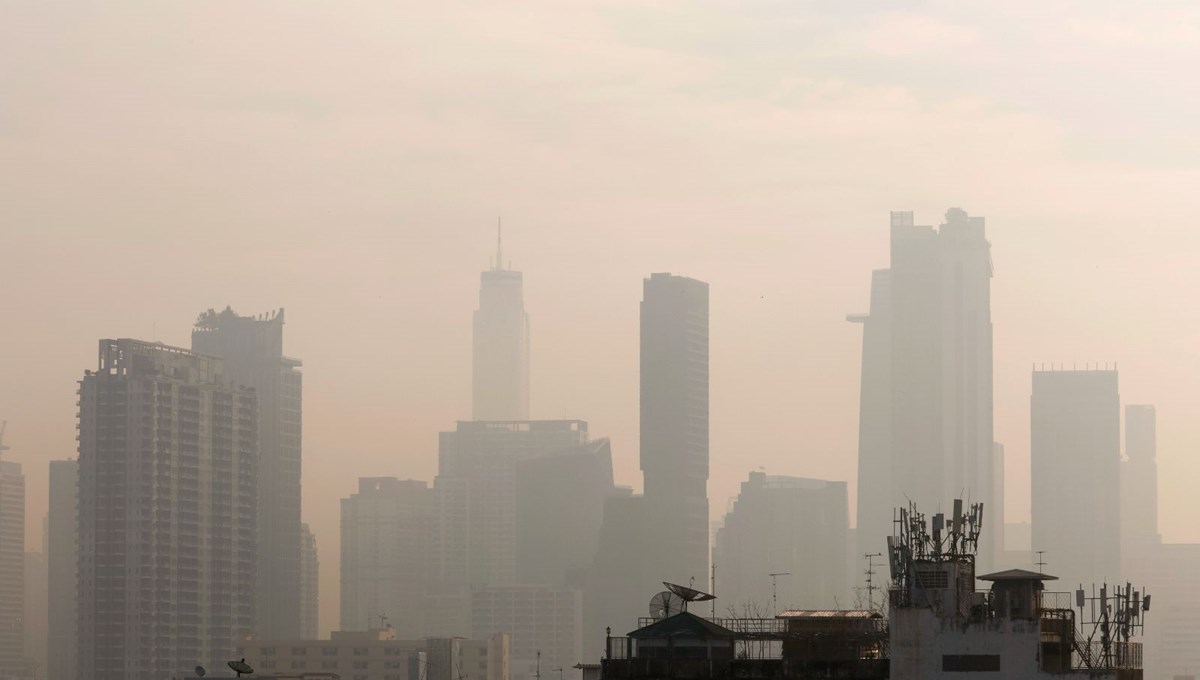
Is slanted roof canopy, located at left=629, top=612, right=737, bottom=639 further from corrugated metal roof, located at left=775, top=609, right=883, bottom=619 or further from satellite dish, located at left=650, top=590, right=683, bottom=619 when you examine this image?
corrugated metal roof, located at left=775, top=609, right=883, bottom=619

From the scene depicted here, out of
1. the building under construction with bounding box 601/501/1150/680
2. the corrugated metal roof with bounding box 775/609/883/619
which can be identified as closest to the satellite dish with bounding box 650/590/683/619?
the building under construction with bounding box 601/501/1150/680

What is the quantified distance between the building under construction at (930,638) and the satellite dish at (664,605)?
2813 mm

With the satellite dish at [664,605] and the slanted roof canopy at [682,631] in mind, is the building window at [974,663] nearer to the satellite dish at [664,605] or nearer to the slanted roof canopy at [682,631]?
the slanted roof canopy at [682,631]

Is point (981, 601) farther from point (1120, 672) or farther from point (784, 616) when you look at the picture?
point (784, 616)

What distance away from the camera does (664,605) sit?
122 metres

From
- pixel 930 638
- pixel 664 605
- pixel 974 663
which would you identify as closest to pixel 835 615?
pixel 664 605

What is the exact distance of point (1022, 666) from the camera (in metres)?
107

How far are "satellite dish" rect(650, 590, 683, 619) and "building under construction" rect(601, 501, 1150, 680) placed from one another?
281 centimetres

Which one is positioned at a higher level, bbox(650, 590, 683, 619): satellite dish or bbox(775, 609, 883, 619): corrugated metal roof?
bbox(650, 590, 683, 619): satellite dish

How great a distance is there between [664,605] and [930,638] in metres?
17.9

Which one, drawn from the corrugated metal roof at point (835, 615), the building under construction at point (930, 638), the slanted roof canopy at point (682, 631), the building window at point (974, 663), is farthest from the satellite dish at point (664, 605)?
the building window at point (974, 663)

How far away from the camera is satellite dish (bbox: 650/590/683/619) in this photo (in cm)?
12156

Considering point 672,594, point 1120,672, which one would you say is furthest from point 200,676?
point 1120,672

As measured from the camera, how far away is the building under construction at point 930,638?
107 m
